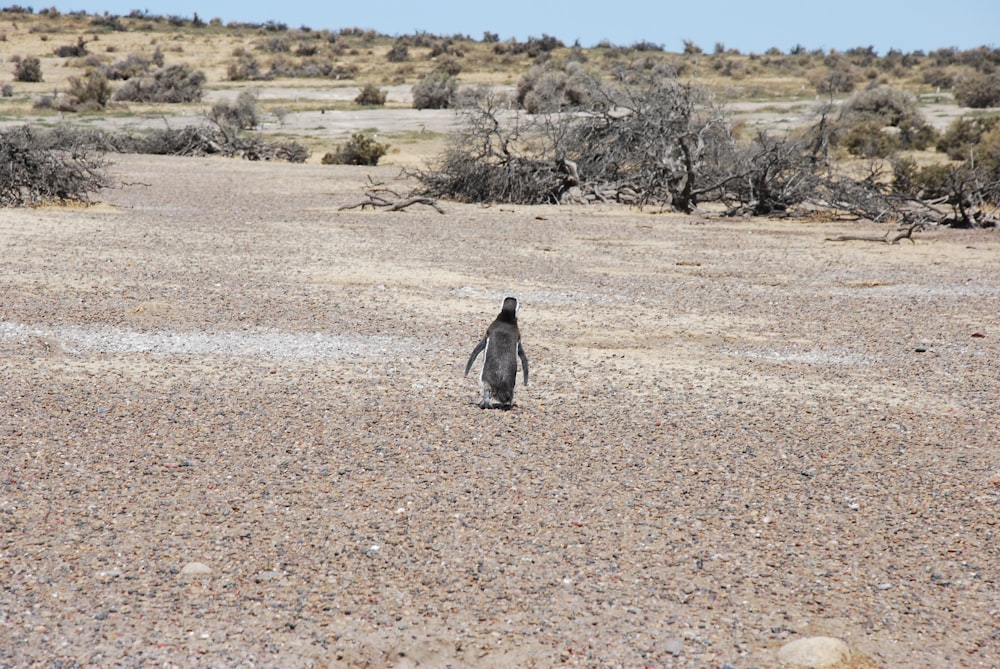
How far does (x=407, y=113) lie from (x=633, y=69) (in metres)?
21.6

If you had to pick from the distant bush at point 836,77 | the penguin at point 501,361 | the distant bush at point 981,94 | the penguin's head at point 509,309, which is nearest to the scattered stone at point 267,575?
the penguin at point 501,361

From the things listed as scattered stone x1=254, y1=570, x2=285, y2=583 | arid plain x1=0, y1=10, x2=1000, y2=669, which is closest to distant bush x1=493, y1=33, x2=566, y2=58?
arid plain x1=0, y1=10, x2=1000, y2=669

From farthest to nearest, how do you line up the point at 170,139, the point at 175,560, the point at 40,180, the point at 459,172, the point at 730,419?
the point at 170,139 → the point at 459,172 → the point at 40,180 → the point at 730,419 → the point at 175,560

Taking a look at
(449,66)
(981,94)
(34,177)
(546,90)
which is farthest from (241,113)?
(981,94)

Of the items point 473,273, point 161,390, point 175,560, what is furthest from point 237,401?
point 473,273

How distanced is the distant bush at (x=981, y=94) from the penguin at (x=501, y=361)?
38.0 metres

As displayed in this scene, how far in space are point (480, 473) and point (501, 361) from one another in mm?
1255

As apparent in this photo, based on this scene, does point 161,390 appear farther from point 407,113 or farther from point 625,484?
point 407,113

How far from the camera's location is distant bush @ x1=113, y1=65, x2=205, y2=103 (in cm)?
4709

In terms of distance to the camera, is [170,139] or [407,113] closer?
[170,139]

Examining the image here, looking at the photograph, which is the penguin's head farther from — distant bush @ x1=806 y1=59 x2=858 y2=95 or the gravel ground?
distant bush @ x1=806 y1=59 x2=858 y2=95

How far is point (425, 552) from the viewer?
15.5 feet

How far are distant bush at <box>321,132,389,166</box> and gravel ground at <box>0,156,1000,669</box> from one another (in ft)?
58.6

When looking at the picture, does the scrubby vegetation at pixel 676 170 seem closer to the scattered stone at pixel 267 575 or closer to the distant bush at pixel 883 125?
the distant bush at pixel 883 125
